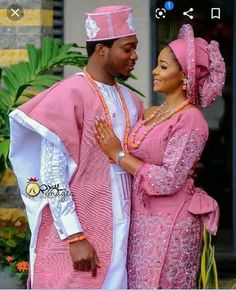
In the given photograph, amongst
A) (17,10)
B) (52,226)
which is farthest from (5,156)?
(52,226)

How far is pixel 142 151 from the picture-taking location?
15.0ft

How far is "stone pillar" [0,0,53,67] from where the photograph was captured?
720cm

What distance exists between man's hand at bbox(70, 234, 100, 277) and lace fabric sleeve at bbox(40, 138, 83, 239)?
59 millimetres

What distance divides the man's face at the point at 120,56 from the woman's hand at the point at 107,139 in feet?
0.79

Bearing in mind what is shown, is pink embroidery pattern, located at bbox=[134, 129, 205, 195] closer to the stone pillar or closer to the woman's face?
the woman's face

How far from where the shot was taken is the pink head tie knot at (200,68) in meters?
4.57

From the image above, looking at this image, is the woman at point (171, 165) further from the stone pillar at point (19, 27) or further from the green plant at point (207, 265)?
the stone pillar at point (19, 27)

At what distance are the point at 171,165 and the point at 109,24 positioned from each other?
2.16 feet

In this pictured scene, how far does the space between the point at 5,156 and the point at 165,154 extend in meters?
2.04

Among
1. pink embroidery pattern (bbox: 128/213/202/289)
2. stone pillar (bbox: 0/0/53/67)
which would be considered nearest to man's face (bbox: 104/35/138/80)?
pink embroidery pattern (bbox: 128/213/202/289)

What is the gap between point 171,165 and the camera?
4.50 metres

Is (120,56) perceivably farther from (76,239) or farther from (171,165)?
(76,239)

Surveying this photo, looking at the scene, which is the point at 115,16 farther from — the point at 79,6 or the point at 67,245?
the point at 79,6

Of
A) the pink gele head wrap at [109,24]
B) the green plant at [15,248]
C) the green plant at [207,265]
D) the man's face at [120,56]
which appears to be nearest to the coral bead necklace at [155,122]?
the man's face at [120,56]
